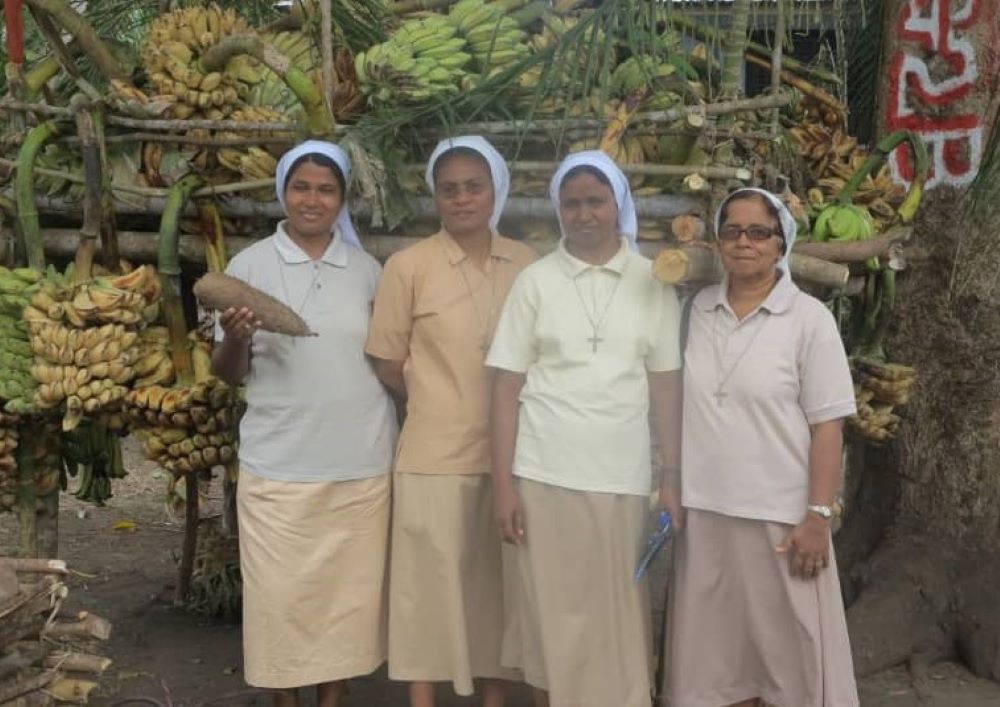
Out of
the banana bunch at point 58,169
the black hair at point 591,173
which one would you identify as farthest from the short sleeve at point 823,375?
the banana bunch at point 58,169

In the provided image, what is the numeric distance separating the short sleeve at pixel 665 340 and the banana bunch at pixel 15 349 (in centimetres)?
178

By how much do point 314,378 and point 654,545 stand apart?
98cm

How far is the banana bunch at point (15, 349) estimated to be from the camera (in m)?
3.81

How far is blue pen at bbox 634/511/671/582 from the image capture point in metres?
3.38

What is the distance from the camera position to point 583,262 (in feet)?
11.1

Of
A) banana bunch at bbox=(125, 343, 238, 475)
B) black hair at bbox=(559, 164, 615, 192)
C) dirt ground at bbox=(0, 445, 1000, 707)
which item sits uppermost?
black hair at bbox=(559, 164, 615, 192)

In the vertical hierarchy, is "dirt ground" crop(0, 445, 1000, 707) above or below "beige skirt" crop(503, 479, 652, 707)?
below

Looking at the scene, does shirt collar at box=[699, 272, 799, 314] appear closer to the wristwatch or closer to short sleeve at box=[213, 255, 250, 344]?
the wristwatch

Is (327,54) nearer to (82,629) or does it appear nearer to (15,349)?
(15,349)

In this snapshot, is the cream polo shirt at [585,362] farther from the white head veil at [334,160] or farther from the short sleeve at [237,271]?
the short sleeve at [237,271]

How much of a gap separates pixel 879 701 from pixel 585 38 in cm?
236

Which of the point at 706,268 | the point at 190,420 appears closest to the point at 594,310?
the point at 706,268

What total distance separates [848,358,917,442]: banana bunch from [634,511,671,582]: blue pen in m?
1.03

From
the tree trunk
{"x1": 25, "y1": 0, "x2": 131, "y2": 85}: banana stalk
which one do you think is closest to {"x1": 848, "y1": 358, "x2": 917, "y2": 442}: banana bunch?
the tree trunk
